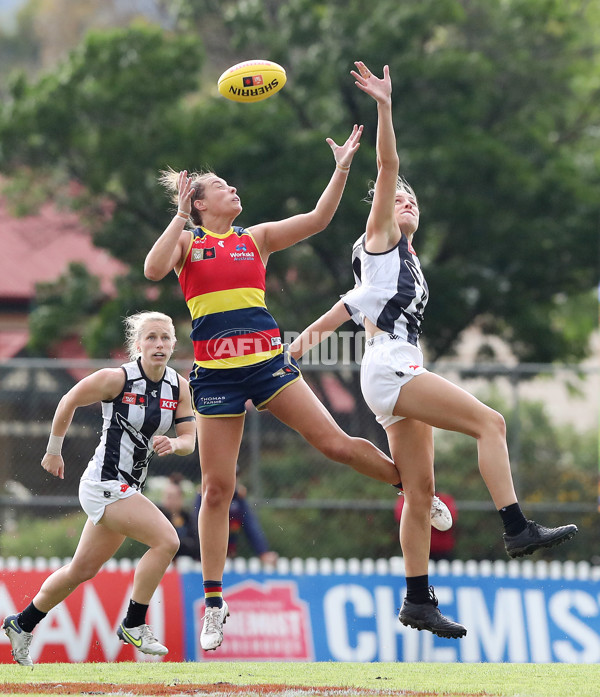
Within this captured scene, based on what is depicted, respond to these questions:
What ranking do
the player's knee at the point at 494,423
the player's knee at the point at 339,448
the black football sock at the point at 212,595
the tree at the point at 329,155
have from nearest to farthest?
the player's knee at the point at 494,423 → the player's knee at the point at 339,448 → the black football sock at the point at 212,595 → the tree at the point at 329,155

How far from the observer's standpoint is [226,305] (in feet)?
21.9

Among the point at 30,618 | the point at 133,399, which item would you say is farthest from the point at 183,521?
the point at 133,399

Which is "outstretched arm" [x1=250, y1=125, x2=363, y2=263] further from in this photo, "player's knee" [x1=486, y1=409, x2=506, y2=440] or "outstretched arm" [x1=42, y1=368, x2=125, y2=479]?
"player's knee" [x1=486, y1=409, x2=506, y2=440]

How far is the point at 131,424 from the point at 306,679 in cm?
193

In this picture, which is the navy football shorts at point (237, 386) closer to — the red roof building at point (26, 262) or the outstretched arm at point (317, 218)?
the outstretched arm at point (317, 218)

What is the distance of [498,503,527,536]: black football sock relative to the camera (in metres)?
6.26

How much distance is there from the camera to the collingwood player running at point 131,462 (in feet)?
23.2

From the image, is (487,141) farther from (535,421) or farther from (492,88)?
(535,421)

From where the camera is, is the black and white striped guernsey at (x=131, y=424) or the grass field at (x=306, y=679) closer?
the grass field at (x=306, y=679)

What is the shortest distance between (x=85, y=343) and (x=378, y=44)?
244 inches

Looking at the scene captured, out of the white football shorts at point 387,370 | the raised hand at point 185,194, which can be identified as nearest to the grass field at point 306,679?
the white football shorts at point 387,370

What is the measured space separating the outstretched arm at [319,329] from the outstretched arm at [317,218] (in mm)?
499

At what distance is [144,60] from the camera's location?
1667 centimetres

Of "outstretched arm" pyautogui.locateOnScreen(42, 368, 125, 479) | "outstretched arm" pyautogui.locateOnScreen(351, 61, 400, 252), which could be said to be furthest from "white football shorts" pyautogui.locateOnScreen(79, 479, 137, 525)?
"outstretched arm" pyautogui.locateOnScreen(351, 61, 400, 252)
